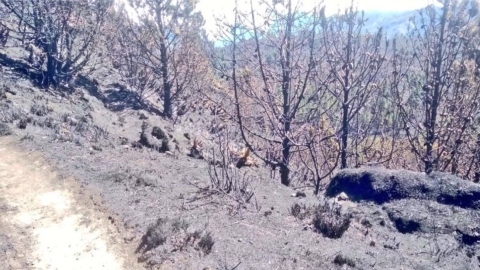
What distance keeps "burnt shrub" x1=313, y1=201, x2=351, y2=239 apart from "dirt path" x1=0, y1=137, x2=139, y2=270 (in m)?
2.59

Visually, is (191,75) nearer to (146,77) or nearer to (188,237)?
(146,77)

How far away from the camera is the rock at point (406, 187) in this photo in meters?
6.47

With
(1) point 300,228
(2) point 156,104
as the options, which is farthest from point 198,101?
(1) point 300,228

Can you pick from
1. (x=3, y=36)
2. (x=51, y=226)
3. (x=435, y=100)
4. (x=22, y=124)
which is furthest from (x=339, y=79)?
(x=3, y=36)

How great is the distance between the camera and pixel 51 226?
571cm

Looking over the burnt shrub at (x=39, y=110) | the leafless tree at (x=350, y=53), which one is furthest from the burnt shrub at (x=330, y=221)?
the burnt shrub at (x=39, y=110)

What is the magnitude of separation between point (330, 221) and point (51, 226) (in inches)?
148

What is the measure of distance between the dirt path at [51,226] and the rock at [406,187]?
12.9ft

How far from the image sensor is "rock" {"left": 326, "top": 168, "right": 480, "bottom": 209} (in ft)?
21.2

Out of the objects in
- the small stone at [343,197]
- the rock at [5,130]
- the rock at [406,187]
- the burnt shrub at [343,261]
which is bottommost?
the burnt shrub at [343,261]

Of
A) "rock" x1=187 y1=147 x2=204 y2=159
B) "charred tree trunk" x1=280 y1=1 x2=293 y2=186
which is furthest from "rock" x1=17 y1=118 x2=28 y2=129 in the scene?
"charred tree trunk" x1=280 y1=1 x2=293 y2=186

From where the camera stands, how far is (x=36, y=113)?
422 inches

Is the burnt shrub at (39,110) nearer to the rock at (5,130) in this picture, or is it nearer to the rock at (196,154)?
the rock at (5,130)

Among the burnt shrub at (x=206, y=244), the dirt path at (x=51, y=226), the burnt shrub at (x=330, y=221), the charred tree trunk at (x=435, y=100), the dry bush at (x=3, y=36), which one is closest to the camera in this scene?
the dirt path at (x=51, y=226)
